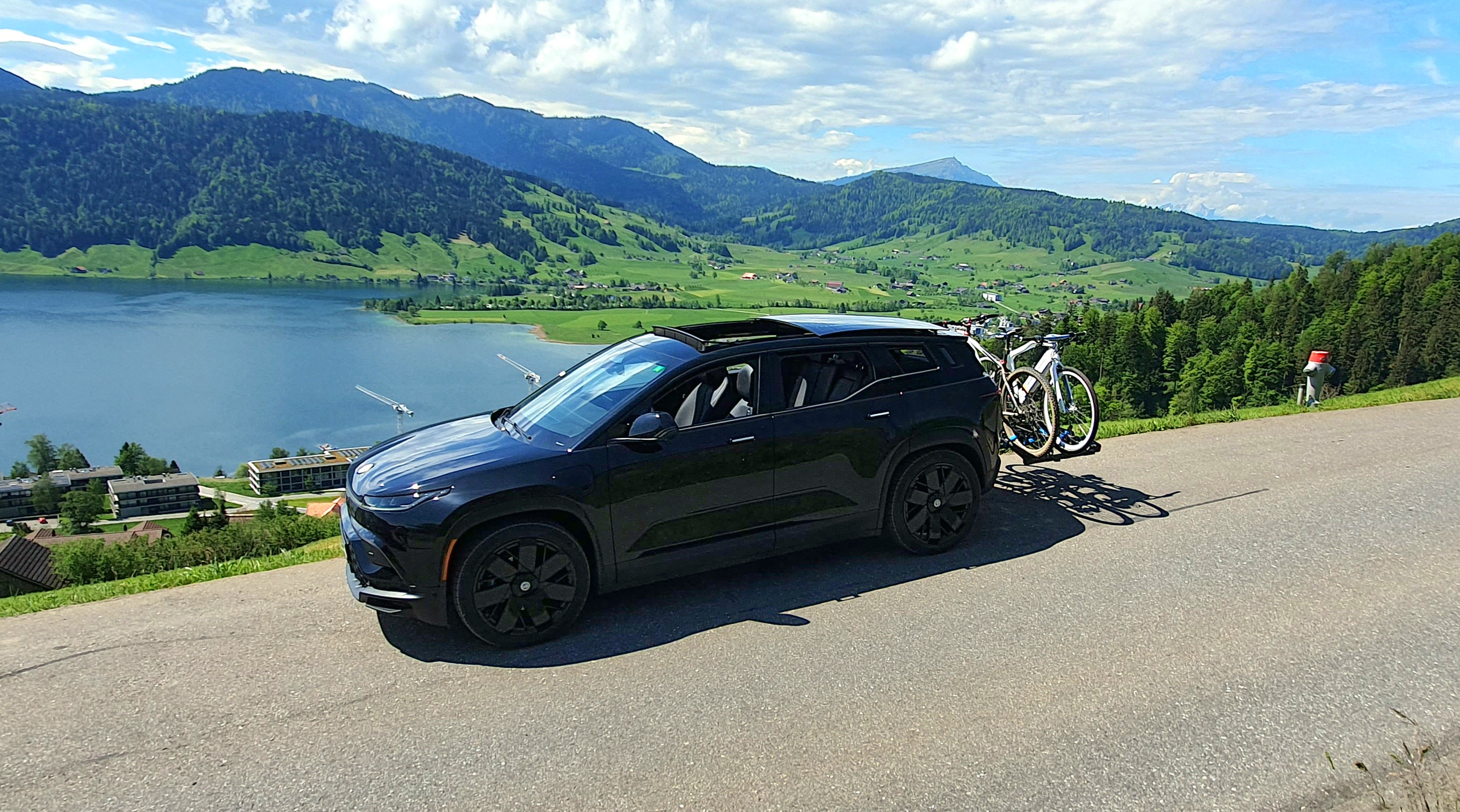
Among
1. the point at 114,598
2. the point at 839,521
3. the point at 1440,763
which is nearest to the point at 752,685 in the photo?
the point at 839,521

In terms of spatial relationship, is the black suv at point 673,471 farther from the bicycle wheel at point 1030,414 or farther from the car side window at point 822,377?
the bicycle wheel at point 1030,414

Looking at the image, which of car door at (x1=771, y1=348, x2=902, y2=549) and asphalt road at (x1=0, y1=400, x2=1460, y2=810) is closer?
asphalt road at (x1=0, y1=400, x2=1460, y2=810)

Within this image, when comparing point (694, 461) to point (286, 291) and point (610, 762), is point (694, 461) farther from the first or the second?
point (286, 291)

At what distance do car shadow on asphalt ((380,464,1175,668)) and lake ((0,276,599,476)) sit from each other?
51.3 metres

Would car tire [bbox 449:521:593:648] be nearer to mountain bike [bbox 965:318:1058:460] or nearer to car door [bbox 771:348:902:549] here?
car door [bbox 771:348:902:549]

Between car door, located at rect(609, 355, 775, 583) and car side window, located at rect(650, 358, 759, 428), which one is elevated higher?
car side window, located at rect(650, 358, 759, 428)

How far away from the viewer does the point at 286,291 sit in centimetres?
15350

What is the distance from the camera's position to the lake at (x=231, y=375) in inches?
2827

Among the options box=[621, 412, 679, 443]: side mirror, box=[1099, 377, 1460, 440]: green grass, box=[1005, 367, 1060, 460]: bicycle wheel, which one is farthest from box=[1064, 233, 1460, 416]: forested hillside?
box=[621, 412, 679, 443]: side mirror

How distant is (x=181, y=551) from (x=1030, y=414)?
30.6ft

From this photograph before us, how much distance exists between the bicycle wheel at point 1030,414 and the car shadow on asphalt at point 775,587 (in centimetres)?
75

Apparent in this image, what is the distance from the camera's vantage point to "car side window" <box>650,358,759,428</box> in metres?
5.65

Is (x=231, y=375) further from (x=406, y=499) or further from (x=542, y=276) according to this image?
(x=406, y=499)

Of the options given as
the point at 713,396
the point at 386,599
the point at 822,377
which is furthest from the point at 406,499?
the point at 822,377
